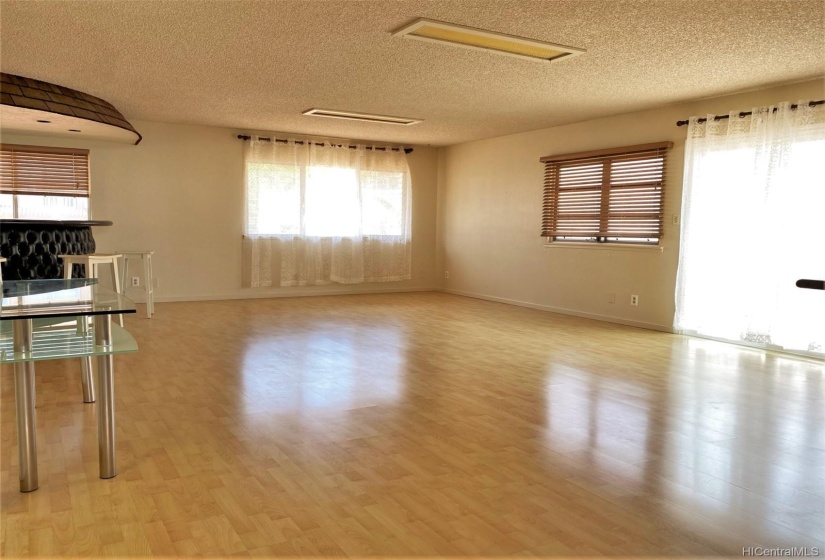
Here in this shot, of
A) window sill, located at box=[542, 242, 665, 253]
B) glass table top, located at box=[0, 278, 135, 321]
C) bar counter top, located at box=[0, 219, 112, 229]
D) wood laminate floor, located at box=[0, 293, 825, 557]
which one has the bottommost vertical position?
wood laminate floor, located at box=[0, 293, 825, 557]

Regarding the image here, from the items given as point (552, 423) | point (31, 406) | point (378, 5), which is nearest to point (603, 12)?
point (378, 5)

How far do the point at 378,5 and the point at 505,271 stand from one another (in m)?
5.49

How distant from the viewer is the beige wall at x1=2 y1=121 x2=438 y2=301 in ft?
24.8

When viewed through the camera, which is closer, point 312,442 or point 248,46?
point 312,442

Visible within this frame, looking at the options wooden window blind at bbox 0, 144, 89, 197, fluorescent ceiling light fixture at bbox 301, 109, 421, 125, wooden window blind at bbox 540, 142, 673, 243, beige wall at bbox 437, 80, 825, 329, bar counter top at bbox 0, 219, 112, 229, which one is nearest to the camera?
bar counter top at bbox 0, 219, 112, 229

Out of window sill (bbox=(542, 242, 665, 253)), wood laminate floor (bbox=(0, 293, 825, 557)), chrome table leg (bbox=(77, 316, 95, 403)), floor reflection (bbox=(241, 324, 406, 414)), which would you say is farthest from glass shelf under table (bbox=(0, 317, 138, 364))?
window sill (bbox=(542, 242, 665, 253))

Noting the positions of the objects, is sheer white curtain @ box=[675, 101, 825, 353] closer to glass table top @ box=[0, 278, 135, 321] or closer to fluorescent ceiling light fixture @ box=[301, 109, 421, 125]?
fluorescent ceiling light fixture @ box=[301, 109, 421, 125]

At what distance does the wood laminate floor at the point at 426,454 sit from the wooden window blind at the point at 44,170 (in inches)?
138

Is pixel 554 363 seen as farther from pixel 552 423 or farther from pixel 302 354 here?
pixel 302 354

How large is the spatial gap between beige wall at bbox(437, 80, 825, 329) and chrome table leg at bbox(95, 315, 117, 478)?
17.3ft

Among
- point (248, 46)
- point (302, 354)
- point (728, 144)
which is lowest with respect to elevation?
point (302, 354)

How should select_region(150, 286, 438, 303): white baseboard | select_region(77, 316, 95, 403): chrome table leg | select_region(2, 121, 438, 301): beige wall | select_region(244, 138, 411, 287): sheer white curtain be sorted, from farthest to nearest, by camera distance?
select_region(244, 138, 411, 287): sheer white curtain < select_region(150, 286, 438, 303): white baseboard < select_region(2, 121, 438, 301): beige wall < select_region(77, 316, 95, 403): chrome table leg

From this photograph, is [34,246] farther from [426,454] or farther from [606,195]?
[606,195]

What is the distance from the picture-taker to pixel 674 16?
360 centimetres
